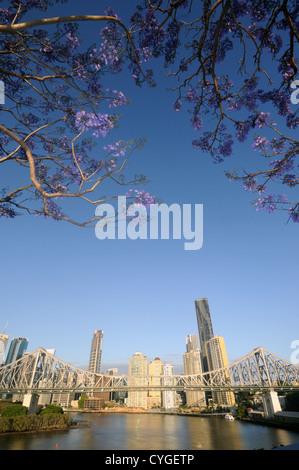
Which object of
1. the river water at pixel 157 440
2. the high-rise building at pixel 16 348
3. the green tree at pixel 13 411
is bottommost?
the river water at pixel 157 440

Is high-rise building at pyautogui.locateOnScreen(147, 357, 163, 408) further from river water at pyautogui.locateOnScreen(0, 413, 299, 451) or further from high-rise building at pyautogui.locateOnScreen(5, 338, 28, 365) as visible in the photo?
high-rise building at pyautogui.locateOnScreen(5, 338, 28, 365)

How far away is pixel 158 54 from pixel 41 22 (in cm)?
257

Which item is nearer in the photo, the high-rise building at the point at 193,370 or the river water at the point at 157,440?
the river water at the point at 157,440

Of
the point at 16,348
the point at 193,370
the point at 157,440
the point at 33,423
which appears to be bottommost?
the point at 157,440

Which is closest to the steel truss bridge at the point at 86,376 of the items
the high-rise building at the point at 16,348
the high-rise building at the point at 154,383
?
the high-rise building at the point at 154,383

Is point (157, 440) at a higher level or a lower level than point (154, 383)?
lower

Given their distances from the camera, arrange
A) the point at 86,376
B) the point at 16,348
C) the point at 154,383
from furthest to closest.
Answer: the point at 16,348
the point at 154,383
the point at 86,376

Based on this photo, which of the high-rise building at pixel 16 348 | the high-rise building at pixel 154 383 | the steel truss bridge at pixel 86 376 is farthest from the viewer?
the high-rise building at pixel 16 348

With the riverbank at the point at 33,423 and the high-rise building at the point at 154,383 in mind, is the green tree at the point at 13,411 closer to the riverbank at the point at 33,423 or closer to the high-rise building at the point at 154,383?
the riverbank at the point at 33,423

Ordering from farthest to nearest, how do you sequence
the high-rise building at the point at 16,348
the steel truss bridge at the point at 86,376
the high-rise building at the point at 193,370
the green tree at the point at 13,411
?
the high-rise building at the point at 16,348 → the high-rise building at the point at 193,370 → the steel truss bridge at the point at 86,376 → the green tree at the point at 13,411

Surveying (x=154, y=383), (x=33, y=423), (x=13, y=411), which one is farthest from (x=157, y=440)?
(x=154, y=383)

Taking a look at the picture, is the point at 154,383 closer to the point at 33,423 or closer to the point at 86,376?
the point at 86,376

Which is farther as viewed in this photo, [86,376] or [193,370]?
[193,370]
